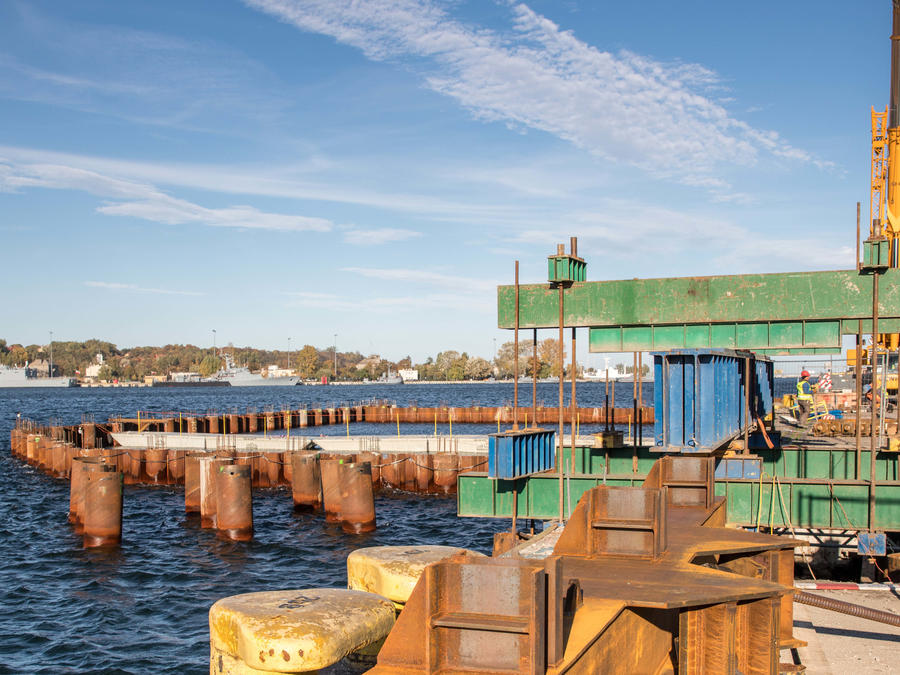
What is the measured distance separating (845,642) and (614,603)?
648cm

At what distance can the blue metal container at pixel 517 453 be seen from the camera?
53.9ft

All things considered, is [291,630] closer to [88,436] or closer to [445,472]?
[445,472]

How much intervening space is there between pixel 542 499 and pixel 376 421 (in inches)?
2927

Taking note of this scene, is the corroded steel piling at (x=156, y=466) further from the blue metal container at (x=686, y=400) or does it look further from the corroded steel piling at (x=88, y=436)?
the blue metal container at (x=686, y=400)

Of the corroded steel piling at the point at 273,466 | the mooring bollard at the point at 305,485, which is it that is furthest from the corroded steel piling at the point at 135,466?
the mooring bollard at the point at 305,485

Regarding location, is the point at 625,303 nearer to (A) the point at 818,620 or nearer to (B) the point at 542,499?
(B) the point at 542,499

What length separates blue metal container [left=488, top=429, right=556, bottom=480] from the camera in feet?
53.9

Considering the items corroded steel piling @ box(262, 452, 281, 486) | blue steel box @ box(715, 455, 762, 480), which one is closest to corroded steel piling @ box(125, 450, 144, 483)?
corroded steel piling @ box(262, 452, 281, 486)

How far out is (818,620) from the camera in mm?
12062

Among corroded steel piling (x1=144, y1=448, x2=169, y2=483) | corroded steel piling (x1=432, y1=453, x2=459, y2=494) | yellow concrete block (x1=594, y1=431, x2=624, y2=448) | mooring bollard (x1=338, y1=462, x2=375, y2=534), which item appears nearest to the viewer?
yellow concrete block (x1=594, y1=431, x2=624, y2=448)

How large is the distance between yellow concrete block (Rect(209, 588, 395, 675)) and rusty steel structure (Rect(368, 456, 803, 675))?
1518mm

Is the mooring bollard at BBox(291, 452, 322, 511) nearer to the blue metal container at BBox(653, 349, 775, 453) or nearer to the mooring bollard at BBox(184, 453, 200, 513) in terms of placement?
the mooring bollard at BBox(184, 453, 200, 513)

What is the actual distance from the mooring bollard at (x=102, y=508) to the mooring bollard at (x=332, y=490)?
7402 mm

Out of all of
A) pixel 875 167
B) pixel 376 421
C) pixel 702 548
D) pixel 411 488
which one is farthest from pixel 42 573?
pixel 376 421
